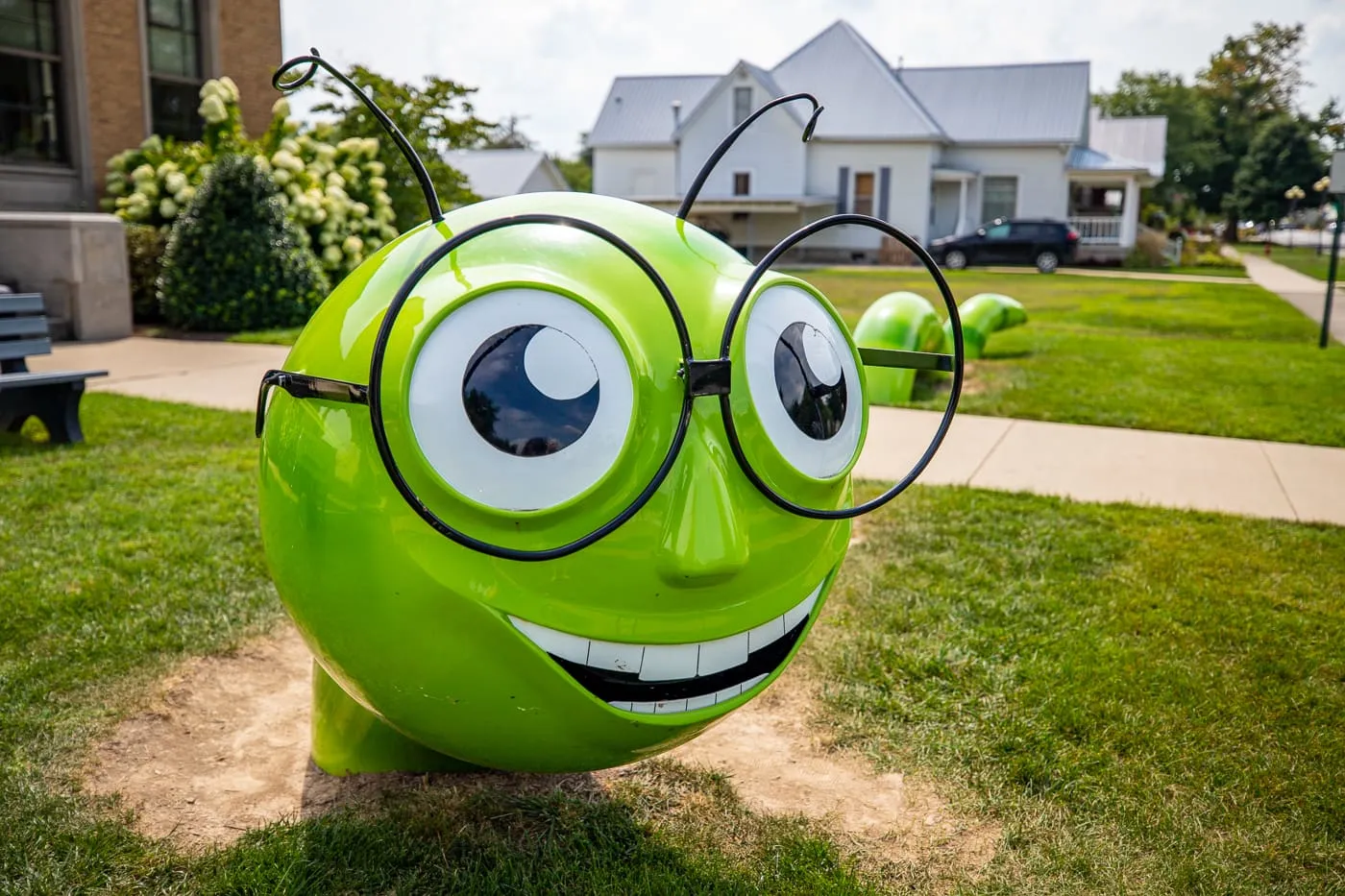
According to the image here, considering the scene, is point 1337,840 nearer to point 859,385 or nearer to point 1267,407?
point 859,385

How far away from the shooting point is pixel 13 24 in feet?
44.8

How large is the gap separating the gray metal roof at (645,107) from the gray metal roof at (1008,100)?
7436 mm

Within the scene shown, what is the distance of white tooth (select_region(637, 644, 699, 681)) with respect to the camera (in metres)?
2.28

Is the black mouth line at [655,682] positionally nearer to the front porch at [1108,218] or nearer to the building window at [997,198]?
the front porch at [1108,218]

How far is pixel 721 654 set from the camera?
2359 millimetres

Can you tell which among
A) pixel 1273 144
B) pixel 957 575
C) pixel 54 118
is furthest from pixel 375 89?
pixel 1273 144

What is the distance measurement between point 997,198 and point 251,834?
121ft

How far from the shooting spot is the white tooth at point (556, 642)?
2.21 metres

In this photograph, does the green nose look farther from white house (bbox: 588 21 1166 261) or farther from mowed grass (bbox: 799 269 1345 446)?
white house (bbox: 588 21 1166 261)

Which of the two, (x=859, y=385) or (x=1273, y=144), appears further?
(x=1273, y=144)

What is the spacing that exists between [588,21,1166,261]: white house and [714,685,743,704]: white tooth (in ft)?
106

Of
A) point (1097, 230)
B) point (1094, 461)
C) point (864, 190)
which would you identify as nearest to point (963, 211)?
point (864, 190)

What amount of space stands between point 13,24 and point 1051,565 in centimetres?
1426

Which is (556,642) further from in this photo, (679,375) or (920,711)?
(920,711)
